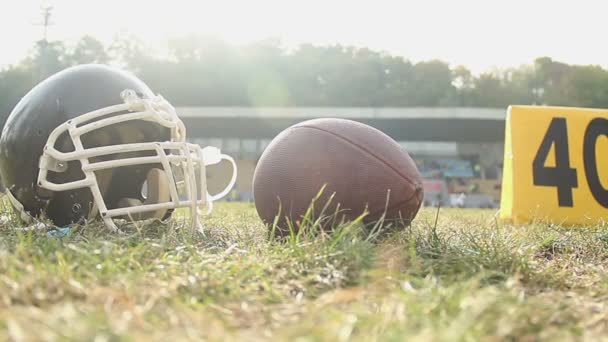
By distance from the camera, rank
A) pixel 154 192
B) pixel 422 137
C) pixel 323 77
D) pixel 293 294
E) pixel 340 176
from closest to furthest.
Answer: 1. pixel 293 294
2. pixel 340 176
3. pixel 154 192
4. pixel 422 137
5. pixel 323 77

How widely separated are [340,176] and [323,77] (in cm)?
4288

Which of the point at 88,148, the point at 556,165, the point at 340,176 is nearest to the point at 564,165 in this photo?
the point at 556,165

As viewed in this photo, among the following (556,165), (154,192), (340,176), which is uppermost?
(340,176)

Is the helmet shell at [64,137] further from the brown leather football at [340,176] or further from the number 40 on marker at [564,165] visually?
the number 40 on marker at [564,165]

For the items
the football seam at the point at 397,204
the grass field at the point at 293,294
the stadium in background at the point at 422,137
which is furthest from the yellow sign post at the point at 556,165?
the stadium in background at the point at 422,137

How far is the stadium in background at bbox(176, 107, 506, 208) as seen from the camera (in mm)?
23141

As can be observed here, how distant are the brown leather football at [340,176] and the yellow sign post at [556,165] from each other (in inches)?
99.4

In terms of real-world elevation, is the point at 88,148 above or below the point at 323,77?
below

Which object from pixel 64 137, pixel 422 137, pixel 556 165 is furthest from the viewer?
pixel 422 137

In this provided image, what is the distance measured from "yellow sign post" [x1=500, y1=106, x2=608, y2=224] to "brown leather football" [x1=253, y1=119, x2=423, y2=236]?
2.52 metres

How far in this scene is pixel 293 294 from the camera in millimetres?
1561

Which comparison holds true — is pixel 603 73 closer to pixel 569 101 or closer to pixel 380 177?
pixel 569 101

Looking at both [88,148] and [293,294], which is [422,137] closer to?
[88,148]

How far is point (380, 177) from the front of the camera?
2379mm
